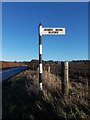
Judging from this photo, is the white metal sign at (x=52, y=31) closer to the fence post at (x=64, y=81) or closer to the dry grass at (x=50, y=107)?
the fence post at (x=64, y=81)

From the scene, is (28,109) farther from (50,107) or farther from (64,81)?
(64,81)

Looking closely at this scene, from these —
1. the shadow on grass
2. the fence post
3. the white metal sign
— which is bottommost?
the shadow on grass

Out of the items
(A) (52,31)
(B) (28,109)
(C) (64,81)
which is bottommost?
(B) (28,109)

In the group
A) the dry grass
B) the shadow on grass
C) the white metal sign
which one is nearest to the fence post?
the dry grass

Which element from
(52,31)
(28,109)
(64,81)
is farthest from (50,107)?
(52,31)

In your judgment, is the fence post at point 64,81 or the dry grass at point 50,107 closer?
the dry grass at point 50,107

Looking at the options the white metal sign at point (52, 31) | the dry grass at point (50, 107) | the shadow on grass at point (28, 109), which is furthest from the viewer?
the white metal sign at point (52, 31)

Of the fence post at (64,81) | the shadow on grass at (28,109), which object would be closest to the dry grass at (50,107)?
the shadow on grass at (28,109)

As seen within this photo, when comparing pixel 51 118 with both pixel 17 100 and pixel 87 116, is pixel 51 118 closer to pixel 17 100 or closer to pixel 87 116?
pixel 87 116

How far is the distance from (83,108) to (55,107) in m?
0.67

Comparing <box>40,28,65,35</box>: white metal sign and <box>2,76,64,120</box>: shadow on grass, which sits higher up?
<box>40,28,65,35</box>: white metal sign

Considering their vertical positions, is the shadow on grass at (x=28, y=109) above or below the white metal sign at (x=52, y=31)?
below

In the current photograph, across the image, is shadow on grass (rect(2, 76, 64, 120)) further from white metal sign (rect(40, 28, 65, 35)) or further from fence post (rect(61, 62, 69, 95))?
white metal sign (rect(40, 28, 65, 35))

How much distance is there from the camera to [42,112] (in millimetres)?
7844
